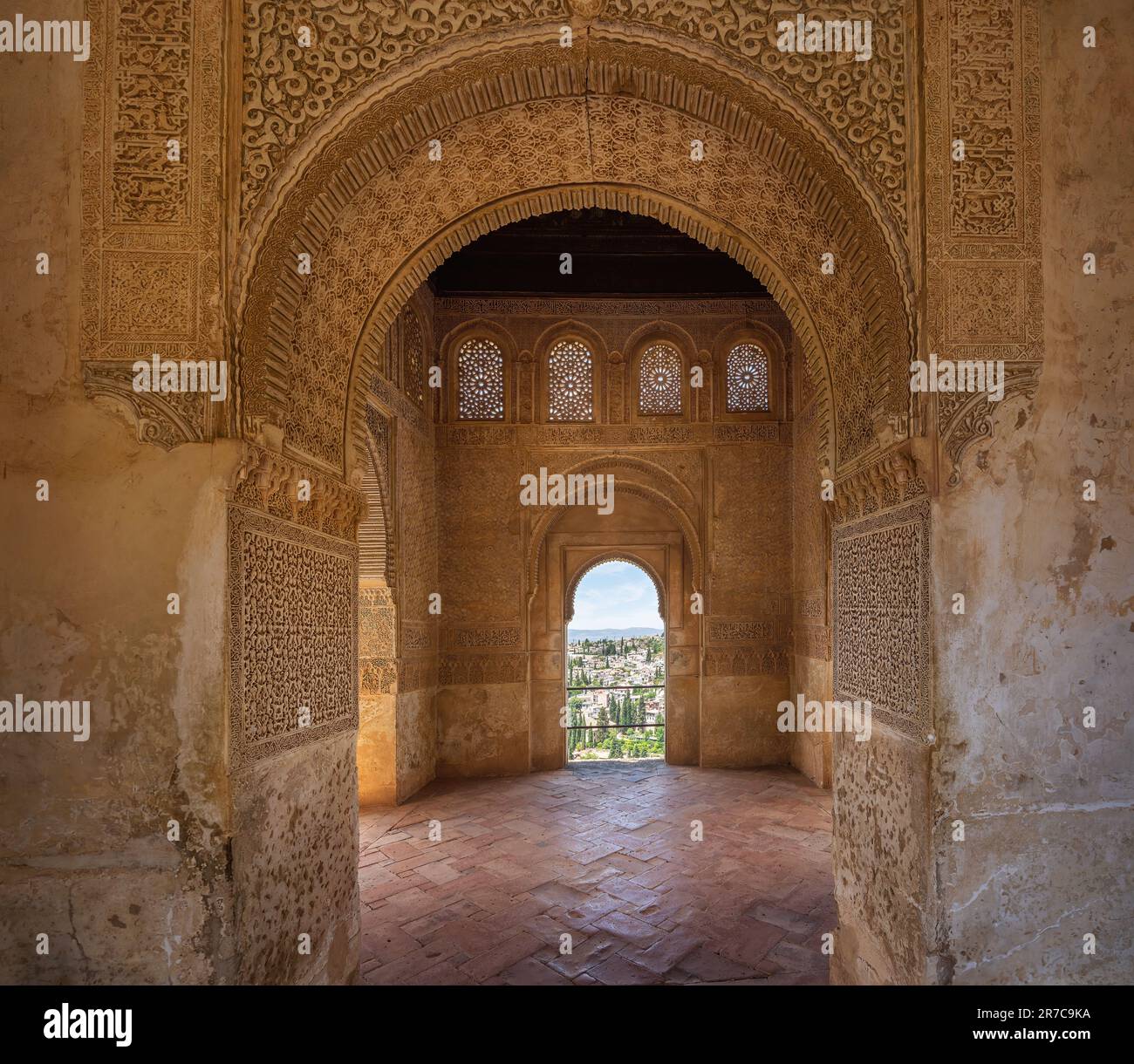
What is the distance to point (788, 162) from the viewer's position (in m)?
3.21

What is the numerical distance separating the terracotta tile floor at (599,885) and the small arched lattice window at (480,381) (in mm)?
4634

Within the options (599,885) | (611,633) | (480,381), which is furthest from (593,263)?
(611,633)

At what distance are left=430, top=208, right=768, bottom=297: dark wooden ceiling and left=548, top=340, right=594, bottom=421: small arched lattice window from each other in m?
0.73

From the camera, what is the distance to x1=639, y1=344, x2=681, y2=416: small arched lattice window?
9.55m

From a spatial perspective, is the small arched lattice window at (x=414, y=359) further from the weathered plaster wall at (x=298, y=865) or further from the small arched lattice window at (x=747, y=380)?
the weathered plaster wall at (x=298, y=865)

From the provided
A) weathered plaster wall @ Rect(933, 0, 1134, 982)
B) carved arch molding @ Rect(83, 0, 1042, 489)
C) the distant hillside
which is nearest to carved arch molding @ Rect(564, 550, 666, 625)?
the distant hillside

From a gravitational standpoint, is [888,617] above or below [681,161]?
below

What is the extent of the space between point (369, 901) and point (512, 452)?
18.5ft

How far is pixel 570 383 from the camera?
31.2ft

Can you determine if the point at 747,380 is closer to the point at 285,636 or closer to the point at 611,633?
the point at 285,636

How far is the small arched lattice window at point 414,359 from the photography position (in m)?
8.38

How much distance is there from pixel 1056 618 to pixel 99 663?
3741 millimetres
